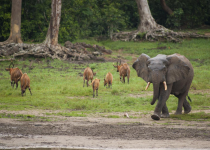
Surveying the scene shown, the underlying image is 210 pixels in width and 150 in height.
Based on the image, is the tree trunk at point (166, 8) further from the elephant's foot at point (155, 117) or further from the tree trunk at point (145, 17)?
the elephant's foot at point (155, 117)

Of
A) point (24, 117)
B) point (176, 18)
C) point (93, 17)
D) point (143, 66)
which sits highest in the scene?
point (176, 18)

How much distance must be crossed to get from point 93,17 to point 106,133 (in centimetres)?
3137

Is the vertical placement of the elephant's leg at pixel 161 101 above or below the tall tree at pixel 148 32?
below

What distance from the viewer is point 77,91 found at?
17125mm

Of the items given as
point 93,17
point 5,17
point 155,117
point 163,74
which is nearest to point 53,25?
point 5,17

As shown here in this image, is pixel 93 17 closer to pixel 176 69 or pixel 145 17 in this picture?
pixel 145 17

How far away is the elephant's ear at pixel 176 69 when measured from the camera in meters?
11.2

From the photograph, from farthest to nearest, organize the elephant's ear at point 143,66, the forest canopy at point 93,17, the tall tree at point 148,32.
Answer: the tall tree at point 148,32, the forest canopy at point 93,17, the elephant's ear at point 143,66

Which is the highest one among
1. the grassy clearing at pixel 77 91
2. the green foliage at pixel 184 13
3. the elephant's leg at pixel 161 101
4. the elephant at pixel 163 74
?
the green foliage at pixel 184 13

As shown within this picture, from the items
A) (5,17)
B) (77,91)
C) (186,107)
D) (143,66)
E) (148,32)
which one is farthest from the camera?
(148,32)

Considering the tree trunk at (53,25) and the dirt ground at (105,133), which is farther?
the tree trunk at (53,25)

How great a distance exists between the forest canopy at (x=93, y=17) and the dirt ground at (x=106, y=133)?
24.5 metres

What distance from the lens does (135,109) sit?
1358 centimetres

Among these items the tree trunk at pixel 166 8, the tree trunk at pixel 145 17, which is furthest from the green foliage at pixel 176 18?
the tree trunk at pixel 145 17
